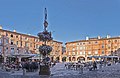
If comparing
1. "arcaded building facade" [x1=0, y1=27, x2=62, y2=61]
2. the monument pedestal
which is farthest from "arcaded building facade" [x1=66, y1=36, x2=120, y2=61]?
the monument pedestal

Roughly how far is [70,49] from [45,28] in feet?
285

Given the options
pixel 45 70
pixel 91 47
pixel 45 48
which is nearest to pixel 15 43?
pixel 91 47

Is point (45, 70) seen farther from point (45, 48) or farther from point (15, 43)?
point (15, 43)

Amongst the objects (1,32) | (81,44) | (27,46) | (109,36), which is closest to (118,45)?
(109,36)

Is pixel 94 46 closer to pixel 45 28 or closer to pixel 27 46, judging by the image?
pixel 27 46

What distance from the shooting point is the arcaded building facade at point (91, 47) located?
95.5 m

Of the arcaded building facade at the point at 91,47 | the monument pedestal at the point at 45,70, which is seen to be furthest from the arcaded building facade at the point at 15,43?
the monument pedestal at the point at 45,70

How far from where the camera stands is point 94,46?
100 metres

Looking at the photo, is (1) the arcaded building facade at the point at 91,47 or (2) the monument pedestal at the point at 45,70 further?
(1) the arcaded building facade at the point at 91,47

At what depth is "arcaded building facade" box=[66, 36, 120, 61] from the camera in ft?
313

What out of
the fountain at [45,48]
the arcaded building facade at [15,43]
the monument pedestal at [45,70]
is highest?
the arcaded building facade at [15,43]

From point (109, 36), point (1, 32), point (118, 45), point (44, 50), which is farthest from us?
point (109, 36)

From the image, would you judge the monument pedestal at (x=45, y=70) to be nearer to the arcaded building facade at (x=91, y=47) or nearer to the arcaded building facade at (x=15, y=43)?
the arcaded building facade at (x=15, y=43)

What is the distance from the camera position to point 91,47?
10075 cm
